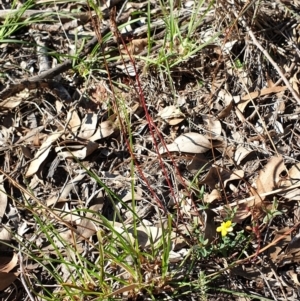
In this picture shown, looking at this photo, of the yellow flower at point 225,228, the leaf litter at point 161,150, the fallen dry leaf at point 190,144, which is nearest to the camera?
the yellow flower at point 225,228

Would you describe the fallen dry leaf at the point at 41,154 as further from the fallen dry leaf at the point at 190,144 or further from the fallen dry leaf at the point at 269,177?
the fallen dry leaf at the point at 269,177

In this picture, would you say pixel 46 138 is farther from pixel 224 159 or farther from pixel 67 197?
pixel 224 159

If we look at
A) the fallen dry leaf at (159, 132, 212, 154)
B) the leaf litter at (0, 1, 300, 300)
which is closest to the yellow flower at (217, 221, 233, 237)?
the leaf litter at (0, 1, 300, 300)

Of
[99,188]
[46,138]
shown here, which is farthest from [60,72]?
[99,188]

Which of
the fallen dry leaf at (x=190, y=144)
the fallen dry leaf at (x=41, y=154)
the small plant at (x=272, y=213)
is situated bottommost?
the fallen dry leaf at (x=41, y=154)

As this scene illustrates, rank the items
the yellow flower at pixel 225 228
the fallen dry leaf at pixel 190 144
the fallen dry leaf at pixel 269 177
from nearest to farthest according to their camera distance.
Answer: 1. the yellow flower at pixel 225 228
2. the fallen dry leaf at pixel 269 177
3. the fallen dry leaf at pixel 190 144

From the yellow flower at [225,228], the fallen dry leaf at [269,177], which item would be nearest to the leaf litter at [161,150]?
the fallen dry leaf at [269,177]

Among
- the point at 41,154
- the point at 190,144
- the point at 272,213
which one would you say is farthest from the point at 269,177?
the point at 41,154

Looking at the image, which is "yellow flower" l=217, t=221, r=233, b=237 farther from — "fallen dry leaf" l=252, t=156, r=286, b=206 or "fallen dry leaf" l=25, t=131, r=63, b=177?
"fallen dry leaf" l=25, t=131, r=63, b=177

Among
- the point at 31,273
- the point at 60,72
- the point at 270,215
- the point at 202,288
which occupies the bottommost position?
the point at 31,273
